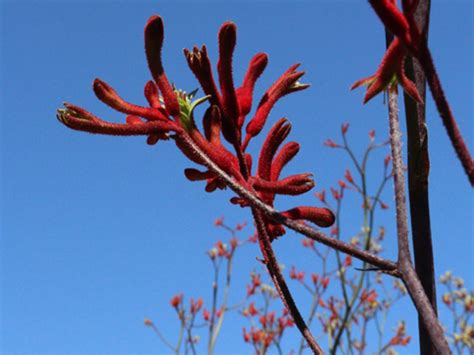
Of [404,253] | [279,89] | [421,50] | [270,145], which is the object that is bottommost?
[404,253]

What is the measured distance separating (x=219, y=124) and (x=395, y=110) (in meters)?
0.29

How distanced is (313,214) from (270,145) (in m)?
0.16

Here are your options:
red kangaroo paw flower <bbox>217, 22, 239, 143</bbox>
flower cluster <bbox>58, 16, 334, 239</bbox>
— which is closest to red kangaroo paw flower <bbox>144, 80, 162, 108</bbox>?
flower cluster <bbox>58, 16, 334, 239</bbox>

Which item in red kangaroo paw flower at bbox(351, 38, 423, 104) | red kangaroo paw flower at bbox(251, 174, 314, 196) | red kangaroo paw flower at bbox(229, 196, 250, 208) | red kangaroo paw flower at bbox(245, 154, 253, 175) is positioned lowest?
red kangaroo paw flower at bbox(351, 38, 423, 104)

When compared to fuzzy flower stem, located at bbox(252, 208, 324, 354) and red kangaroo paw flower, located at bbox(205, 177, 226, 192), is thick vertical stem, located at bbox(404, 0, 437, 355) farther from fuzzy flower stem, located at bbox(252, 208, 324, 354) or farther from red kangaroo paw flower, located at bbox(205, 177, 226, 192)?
red kangaroo paw flower, located at bbox(205, 177, 226, 192)

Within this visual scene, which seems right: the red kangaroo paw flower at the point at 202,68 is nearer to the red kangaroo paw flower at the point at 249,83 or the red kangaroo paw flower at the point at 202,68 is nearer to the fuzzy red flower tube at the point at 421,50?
the red kangaroo paw flower at the point at 249,83

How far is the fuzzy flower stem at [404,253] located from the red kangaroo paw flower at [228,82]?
0.28 m

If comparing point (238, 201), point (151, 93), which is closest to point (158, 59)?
point (151, 93)

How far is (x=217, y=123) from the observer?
100cm

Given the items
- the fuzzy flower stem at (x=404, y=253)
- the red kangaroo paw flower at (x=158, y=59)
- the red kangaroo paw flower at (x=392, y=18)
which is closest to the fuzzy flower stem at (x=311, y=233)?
the fuzzy flower stem at (x=404, y=253)

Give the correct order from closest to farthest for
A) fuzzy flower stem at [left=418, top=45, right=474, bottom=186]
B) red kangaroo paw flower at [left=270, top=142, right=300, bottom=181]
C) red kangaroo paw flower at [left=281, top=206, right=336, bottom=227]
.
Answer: fuzzy flower stem at [left=418, top=45, right=474, bottom=186], red kangaroo paw flower at [left=281, top=206, right=336, bottom=227], red kangaroo paw flower at [left=270, top=142, right=300, bottom=181]

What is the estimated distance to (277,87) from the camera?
110 cm

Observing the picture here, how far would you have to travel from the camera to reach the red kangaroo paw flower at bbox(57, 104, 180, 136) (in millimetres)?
960

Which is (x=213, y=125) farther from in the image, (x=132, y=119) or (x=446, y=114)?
(x=446, y=114)
